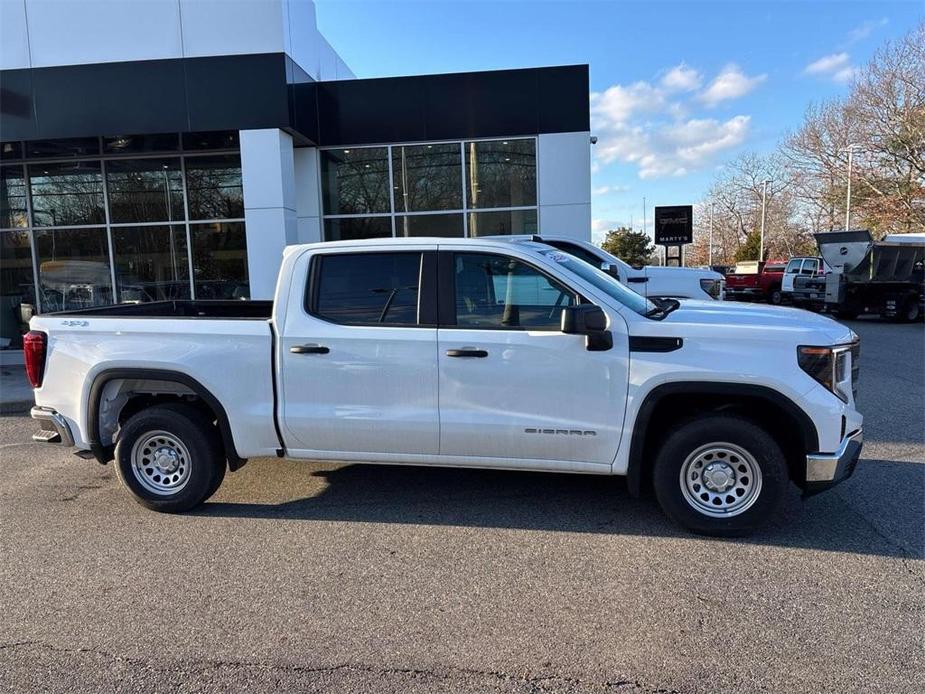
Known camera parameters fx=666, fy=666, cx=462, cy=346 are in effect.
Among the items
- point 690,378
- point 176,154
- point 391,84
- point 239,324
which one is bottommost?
point 690,378

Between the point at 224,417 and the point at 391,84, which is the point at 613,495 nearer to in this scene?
the point at 224,417

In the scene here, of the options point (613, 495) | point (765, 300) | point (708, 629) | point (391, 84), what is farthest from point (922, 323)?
point (708, 629)

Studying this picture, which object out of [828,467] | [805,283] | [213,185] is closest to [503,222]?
[213,185]

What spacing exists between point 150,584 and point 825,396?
414 centimetres

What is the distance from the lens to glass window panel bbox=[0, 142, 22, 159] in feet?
42.3

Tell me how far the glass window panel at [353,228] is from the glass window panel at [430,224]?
33cm

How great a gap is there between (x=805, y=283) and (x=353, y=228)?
17403 mm

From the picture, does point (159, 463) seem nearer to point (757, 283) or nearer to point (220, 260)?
point (220, 260)

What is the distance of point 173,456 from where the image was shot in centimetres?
494

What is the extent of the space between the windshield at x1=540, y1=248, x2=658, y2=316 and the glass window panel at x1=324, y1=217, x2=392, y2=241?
10056 millimetres

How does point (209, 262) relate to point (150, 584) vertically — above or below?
above

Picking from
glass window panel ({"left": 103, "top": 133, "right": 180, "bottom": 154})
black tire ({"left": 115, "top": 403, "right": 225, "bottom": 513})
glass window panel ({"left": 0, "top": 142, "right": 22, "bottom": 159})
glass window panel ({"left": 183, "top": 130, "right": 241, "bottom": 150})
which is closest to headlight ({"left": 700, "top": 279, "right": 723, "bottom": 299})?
black tire ({"left": 115, "top": 403, "right": 225, "bottom": 513})

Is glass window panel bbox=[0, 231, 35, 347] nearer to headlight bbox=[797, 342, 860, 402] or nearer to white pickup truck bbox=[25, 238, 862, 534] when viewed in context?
white pickup truck bbox=[25, 238, 862, 534]

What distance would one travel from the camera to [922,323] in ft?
63.2
